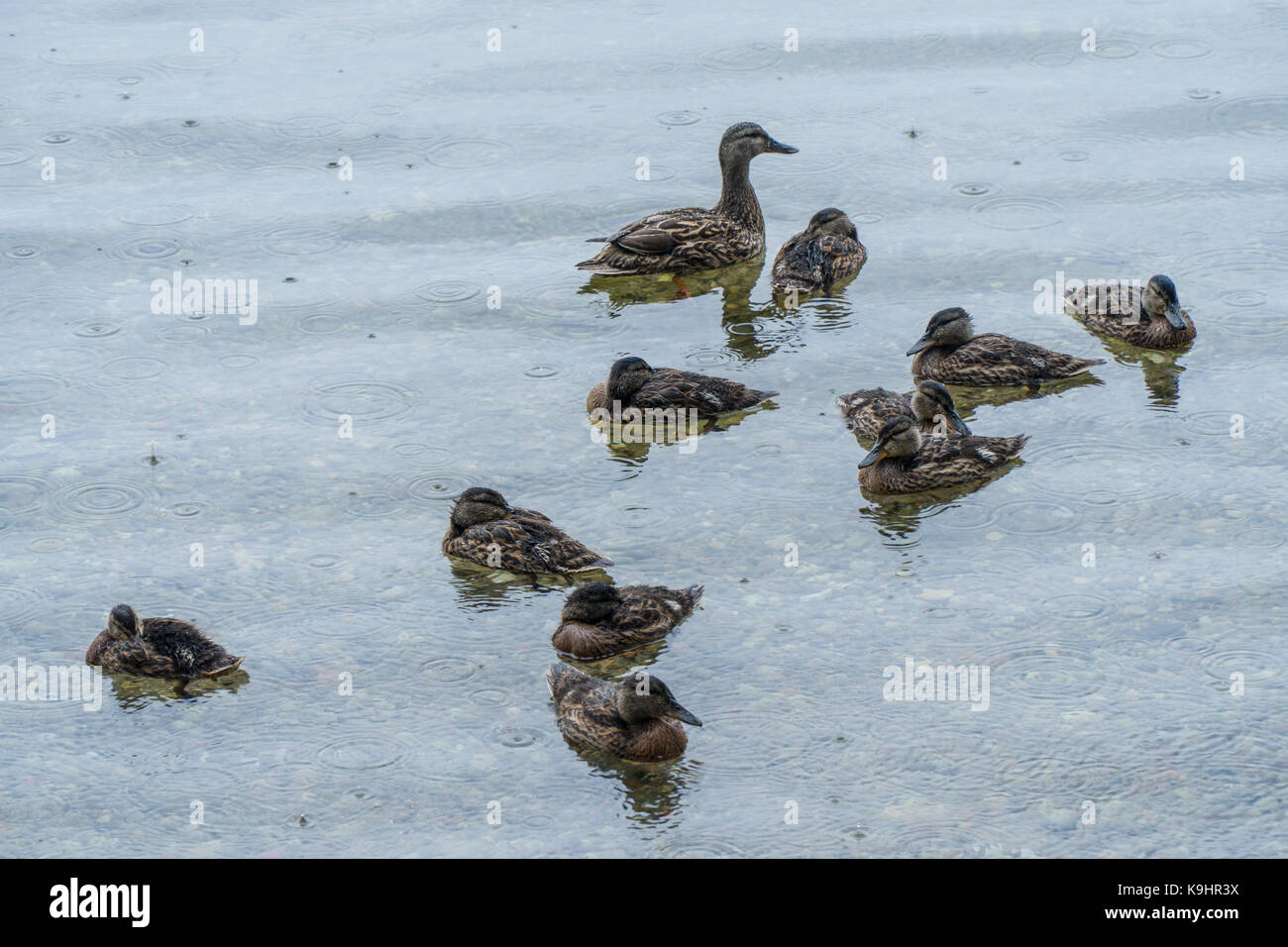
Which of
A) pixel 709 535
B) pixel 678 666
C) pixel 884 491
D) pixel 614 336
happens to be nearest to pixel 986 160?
pixel 614 336

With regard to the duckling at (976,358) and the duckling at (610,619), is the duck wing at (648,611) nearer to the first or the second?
the duckling at (610,619)

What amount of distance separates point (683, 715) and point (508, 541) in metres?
2.09

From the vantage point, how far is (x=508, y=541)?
10234 mm

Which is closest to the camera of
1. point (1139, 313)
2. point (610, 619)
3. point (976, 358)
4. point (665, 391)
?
point (610, 619)

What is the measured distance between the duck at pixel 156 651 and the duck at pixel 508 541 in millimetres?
1657

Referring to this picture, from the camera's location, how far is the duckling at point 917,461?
11102 millimetres

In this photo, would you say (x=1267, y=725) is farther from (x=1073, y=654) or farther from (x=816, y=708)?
(x=816, y=708)

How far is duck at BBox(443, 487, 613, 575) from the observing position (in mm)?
10234

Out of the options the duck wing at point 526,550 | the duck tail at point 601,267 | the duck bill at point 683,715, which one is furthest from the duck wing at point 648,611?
the duck tail at point 601,267

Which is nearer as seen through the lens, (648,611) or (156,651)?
(156,651)

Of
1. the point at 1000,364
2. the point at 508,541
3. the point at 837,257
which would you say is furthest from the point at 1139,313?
the point at 508,541

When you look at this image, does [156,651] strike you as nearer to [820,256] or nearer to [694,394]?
[694,394]

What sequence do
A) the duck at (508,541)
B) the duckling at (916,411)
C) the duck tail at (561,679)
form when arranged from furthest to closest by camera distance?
the duckling at (916,411) → the duck at (508,541) → the duck tail at (561,679)

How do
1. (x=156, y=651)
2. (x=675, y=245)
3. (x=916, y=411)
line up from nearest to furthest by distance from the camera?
(x=156, y=651) → (x=916, y=411) → (x=675, y=245)
